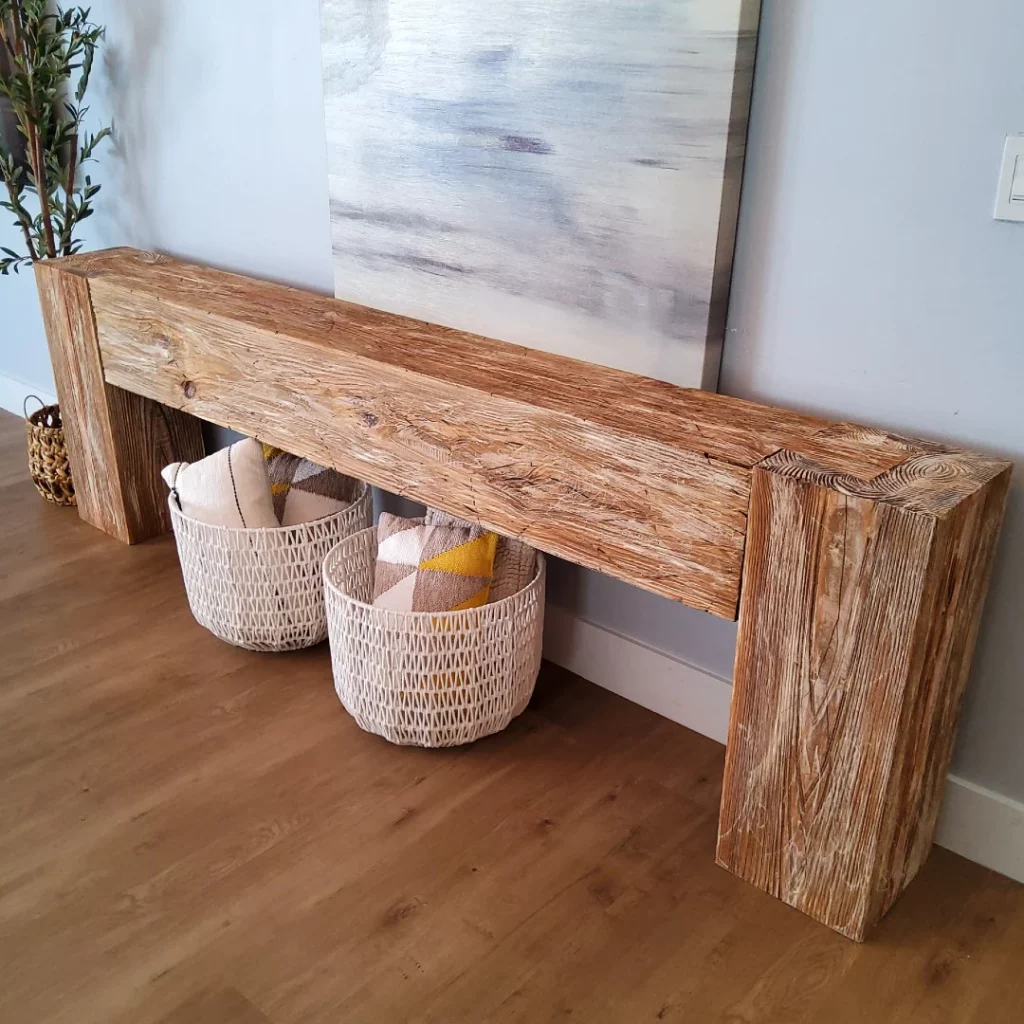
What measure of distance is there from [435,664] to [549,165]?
85 cm

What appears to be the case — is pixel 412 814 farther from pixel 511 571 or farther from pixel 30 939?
pixel 30 939

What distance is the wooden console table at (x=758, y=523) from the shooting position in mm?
1287

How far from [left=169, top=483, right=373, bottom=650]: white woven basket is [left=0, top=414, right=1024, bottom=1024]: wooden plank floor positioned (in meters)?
0.08

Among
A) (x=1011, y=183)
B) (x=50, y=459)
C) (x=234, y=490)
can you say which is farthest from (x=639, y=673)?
(x=50, y=459)

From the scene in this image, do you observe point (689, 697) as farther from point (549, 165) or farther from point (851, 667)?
point (549, 165)

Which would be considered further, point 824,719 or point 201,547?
point 201,547

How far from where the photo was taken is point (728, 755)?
4.99ft

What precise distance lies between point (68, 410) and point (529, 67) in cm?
150

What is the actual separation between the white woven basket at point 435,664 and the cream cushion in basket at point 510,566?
0.07 feet

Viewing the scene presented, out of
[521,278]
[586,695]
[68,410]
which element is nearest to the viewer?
[521,278]

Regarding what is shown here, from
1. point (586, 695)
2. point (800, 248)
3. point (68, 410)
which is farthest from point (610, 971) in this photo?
point (68, 410)

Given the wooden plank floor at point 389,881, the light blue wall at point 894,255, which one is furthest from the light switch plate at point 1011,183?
the wooden plank floor at point 389,881

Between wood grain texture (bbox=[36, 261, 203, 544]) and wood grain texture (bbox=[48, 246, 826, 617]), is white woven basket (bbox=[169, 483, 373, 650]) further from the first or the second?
wood grain texture (bbox=[36, 261, 203, 544])

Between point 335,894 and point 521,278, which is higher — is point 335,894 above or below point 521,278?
below
